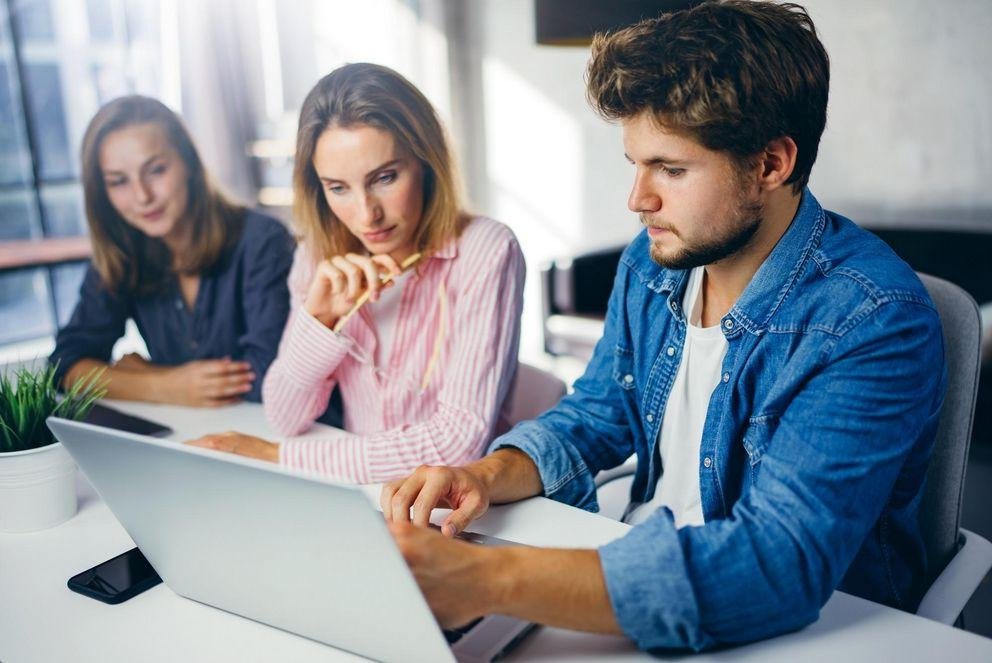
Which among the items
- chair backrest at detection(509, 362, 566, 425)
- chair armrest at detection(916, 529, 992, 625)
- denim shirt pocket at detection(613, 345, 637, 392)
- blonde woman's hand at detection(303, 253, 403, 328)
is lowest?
chair armrest at detection(916, 529, 992, 625)

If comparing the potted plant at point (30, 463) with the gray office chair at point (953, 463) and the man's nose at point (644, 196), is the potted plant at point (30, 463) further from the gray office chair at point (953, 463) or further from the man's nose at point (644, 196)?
the gray office chair at point (953, 463)

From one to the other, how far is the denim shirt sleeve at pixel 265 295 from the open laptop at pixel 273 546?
82 centimetres

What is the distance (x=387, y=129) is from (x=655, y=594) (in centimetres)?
93

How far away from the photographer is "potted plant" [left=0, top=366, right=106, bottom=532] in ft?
3.51

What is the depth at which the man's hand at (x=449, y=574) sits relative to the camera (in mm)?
750

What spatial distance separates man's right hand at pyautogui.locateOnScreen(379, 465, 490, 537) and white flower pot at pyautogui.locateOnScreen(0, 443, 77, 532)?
0.43 metres

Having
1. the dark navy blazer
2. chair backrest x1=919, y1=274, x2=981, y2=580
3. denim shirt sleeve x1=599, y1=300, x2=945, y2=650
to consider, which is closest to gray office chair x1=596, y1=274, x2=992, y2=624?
chair backrest x1=919, y1=274, x2=981, y2=580

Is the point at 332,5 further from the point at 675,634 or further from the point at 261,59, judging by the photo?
the point at 675,634

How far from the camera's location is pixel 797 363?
94 cm

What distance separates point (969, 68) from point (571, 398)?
8.63 feet

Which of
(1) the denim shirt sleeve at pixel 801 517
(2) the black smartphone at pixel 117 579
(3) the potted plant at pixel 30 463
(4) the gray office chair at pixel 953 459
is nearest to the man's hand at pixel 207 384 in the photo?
(3) the potted plant at pixel 30 463

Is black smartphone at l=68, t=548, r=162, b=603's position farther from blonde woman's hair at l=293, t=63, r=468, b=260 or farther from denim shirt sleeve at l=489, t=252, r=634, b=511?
blonde woman's hair at l=293, t=63, r=468, b=260

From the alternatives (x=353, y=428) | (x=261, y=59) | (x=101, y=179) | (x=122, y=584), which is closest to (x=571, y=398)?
(x=353, y=428)

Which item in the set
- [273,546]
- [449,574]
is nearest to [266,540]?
[273,546]
